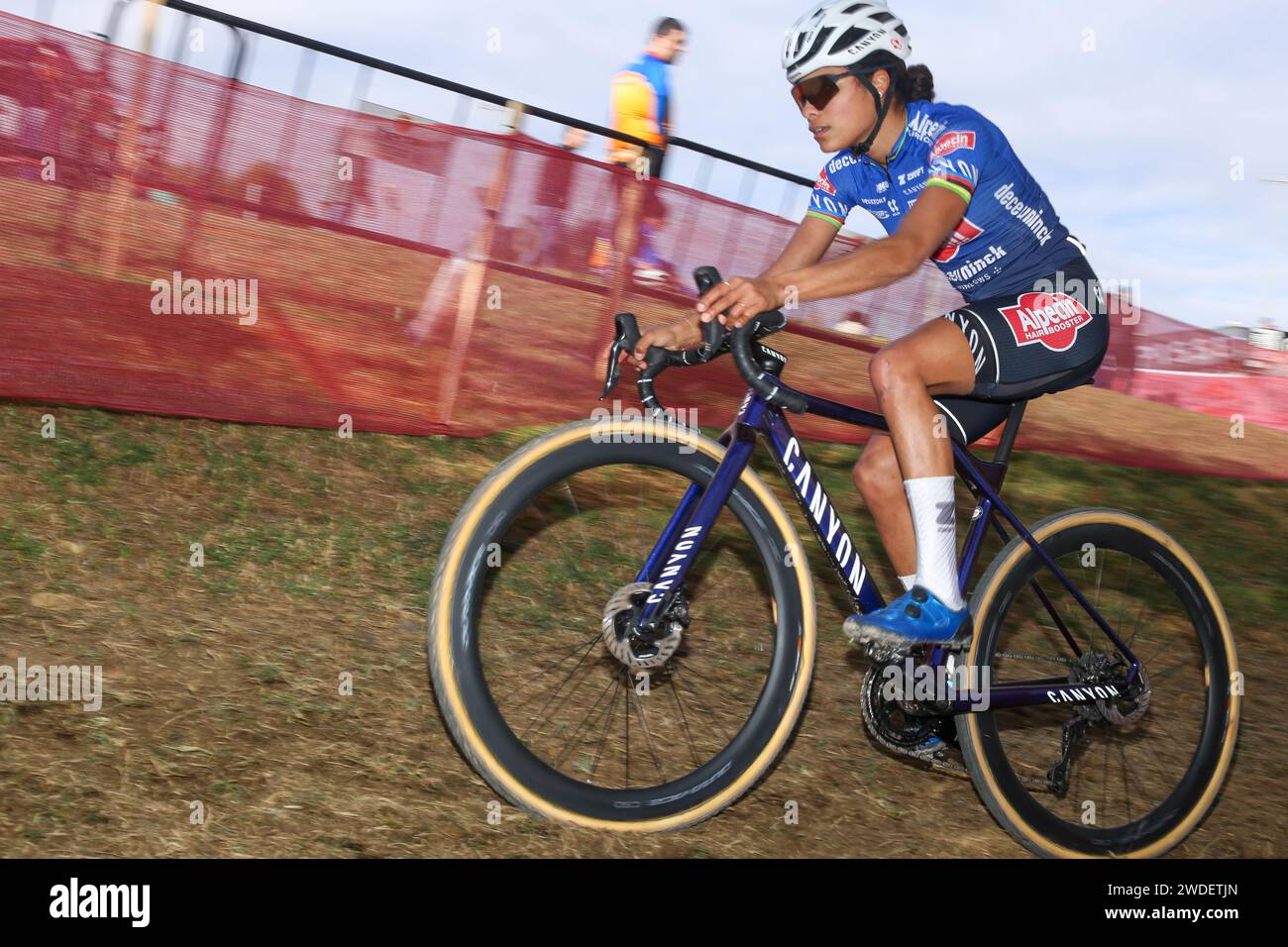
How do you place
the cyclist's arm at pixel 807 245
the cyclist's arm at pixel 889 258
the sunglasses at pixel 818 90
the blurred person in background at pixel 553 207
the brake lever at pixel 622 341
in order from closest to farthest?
the cyclist's arm at pixel 889 258
the brake lever at pixel 622 341
the sunglasses at pixel 818 90
the cyclist's arm at pixel 807 245
the blurred person in background at pixel 553 207

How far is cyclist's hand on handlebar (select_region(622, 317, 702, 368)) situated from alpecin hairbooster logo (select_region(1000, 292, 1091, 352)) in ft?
2.91

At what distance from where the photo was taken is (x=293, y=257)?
227 inches

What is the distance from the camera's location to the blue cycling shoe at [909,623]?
2.95 m

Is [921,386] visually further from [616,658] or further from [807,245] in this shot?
[616,658]

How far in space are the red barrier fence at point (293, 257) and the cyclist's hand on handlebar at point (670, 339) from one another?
323 centimetres

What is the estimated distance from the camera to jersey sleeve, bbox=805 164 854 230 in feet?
11.6

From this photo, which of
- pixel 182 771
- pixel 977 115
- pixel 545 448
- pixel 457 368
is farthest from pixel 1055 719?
pixel 457 368

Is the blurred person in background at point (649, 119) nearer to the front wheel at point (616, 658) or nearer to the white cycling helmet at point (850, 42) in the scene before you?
the front wheel at point (616, 658)

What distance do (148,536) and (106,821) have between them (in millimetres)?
2059

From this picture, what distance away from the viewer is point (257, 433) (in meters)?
5.67

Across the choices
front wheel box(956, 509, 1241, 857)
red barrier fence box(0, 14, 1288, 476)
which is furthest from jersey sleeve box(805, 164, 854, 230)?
red barrier fence box(0, 14, 1288, 476)

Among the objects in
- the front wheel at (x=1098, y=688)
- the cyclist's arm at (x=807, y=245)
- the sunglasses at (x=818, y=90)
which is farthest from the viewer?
the cyclist's arm at (x=807, y=245)

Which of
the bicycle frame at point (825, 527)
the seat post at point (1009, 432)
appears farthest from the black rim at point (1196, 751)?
the seat post at point (1009, 432)
